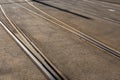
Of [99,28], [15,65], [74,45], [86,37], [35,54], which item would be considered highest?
[15,65]

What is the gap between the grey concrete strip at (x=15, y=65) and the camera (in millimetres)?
6996

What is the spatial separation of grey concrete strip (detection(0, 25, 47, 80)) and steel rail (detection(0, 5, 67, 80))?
0.17m

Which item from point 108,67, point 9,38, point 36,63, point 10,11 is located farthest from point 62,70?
point 10,11

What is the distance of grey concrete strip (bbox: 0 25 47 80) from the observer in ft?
23.0

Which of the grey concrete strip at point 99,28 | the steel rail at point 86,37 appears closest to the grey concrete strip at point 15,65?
the steel rail at point 86,37

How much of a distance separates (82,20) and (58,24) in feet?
6.69

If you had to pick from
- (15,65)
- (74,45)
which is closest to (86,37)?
(74,45)

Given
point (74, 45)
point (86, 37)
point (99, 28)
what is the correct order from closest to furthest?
point (74, 45) < point (86, 37) < point (99, 28)

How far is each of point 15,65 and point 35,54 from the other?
106cm

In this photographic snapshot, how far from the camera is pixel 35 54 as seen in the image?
28.3 ft

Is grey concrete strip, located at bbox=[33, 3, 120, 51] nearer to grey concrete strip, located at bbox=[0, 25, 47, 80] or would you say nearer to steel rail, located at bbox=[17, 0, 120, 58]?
steel rail, located at bbox=[17, 0, 120, 58]

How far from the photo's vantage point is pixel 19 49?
364 inches

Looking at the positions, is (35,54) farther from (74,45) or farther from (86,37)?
(86,37)

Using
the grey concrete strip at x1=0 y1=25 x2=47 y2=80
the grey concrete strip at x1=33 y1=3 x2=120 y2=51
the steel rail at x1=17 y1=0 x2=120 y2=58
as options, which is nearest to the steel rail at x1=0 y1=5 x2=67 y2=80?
the grey concrete strip at x1=0 y1=25 x2=47 y2=80
